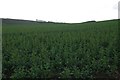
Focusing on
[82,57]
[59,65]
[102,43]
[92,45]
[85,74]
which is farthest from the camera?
[102,43]

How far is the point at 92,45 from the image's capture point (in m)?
10.1

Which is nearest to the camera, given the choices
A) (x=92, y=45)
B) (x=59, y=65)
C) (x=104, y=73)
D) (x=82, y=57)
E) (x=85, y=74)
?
(x=85, y=74)

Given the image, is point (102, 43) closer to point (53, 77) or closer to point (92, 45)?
point (92, 45)

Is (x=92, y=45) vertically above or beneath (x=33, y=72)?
above

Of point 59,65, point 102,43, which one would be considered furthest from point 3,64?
point 102,43

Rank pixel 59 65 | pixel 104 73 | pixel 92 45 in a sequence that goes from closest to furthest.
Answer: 1. pixel 104 73
2. pixel 59 65
3. pixel 92 45

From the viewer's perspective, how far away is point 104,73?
291 inches

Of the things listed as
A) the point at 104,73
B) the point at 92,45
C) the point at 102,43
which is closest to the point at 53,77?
the point at 104,73

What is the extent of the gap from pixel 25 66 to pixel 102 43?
14.3 feet

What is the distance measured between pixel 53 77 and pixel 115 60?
2.27m

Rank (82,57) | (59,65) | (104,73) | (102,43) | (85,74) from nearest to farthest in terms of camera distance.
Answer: (85,74) → (104,73) → (59,65) → (82,57) → (102,43)

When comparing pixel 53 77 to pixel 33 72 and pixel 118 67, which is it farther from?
pixel 118 67

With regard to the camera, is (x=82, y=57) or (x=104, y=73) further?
(x=82, y=57)

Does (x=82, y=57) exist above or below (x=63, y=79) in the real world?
above
